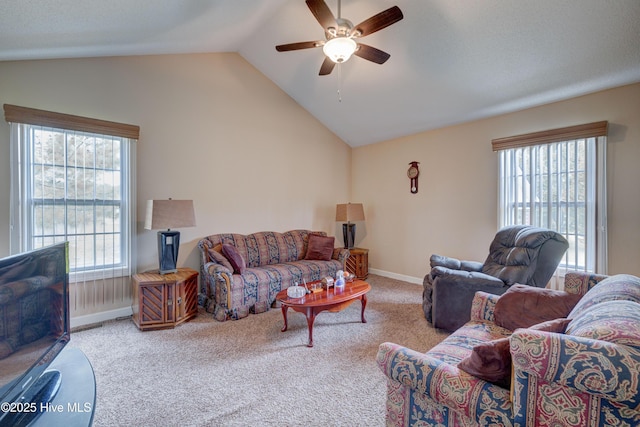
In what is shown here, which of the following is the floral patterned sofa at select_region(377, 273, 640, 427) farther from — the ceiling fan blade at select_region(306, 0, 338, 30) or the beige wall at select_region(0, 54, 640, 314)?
the beige wall at select_region(0, 54, 640, 314)

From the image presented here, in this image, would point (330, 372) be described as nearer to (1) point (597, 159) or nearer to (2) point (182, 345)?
(2) point (182, 345)

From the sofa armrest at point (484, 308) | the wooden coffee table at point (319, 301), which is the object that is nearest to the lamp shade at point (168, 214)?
the wooden coffee table at point (319, 301)

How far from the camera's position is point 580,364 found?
0.88 meters

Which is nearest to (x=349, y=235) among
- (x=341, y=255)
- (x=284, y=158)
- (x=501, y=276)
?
(x=341, y=255)

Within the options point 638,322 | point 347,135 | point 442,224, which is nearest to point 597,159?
point 442,224

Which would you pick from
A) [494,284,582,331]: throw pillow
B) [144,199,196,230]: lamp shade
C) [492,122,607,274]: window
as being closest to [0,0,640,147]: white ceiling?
[492,122,607,274]: window

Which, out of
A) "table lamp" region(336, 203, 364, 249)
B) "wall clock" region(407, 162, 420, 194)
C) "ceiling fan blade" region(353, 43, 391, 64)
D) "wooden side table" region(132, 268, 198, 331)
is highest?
"ceiling fan blade" region(353, 43, 391, 64)

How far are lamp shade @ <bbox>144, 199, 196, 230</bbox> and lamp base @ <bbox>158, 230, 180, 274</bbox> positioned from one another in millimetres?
140

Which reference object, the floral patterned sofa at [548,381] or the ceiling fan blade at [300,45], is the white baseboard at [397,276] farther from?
the ceiling fan blade at [300,45]

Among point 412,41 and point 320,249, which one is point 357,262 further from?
point 412,41

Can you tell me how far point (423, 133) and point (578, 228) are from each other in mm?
2414

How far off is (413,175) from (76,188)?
14.8 ft

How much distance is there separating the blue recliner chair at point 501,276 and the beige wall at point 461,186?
38.0 inches

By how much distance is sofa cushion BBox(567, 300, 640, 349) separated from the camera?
2.98ft
